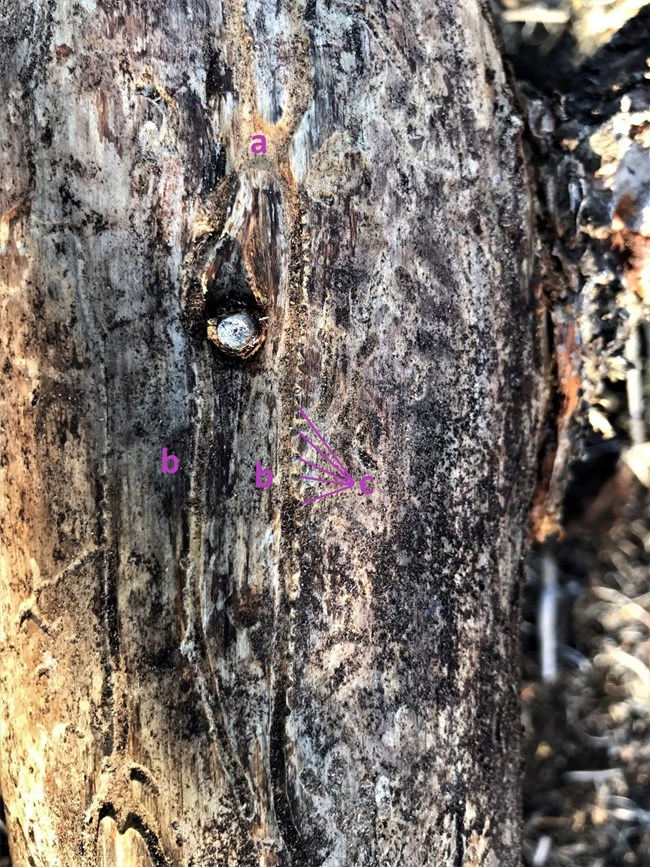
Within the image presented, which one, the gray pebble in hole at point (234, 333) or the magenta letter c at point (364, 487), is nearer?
the gray pebble in hole at point (234, 333)

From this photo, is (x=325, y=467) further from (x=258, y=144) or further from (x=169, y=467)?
(x=258, y=144)

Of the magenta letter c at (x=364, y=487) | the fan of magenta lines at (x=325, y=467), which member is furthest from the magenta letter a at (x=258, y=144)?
the magenta letter c at (x=364, y=487)

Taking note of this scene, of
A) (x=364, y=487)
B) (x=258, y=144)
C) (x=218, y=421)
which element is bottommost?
(x=364, y=487)

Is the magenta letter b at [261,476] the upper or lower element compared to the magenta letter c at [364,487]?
upper

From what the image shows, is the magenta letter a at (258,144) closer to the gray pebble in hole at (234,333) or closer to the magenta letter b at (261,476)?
the gray pebble in hole at (234,333)

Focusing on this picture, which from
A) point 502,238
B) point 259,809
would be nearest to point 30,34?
point 502,238

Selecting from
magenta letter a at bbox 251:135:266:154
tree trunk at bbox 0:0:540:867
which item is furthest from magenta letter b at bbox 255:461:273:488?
magenta letter a at bbox 251:135:266:154

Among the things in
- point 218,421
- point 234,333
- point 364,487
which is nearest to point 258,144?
point 234,333

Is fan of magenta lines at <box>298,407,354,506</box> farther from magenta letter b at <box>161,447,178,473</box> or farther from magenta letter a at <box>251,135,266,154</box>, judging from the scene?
magenta letter a at <box>251,135,266,154</box>
